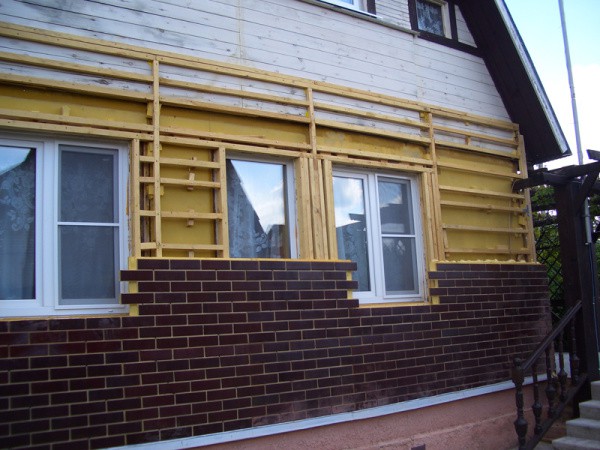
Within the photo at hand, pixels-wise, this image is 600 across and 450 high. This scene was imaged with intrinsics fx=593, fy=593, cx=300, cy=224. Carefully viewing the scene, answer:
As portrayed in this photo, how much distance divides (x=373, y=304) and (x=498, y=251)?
2383 mm

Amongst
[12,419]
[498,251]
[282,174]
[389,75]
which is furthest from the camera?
[498,251]

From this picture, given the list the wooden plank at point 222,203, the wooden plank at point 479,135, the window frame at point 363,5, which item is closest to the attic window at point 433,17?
the window frame at point 363,5

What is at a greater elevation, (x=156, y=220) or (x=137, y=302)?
(x=156, y=220)

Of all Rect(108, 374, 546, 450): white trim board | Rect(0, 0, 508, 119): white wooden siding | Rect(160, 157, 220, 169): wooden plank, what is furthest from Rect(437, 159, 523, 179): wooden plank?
Rect(160, 157, 220, 169): wooden plank

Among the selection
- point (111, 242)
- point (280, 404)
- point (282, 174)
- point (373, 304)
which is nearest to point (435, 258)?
point (373, 304)

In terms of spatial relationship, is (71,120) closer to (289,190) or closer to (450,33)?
(289,190)

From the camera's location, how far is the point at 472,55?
8836 millimetres

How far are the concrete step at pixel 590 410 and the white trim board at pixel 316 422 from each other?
2.84 feet

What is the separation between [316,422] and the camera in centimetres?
592

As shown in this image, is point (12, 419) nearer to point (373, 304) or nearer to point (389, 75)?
point (373, 304)

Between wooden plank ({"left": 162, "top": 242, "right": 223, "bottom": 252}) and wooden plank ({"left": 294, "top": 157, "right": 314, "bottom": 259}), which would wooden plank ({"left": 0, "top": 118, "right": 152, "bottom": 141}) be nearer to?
wooden plank ({"left": 162, "top": 242, "right": 223, "bottom": 252})

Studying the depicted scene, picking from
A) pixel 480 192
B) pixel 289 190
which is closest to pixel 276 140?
pixel 289 190

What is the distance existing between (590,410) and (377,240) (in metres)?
3.49

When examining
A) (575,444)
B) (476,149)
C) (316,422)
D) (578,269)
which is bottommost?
(575,444)
